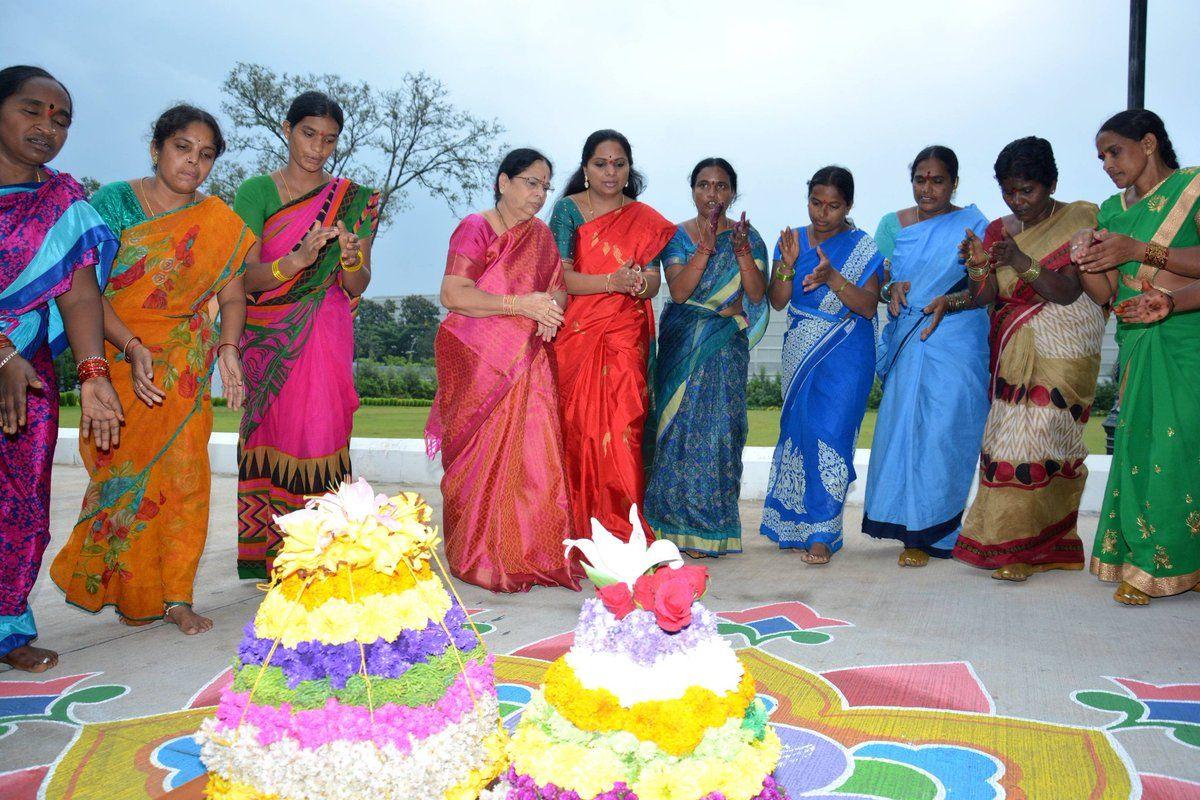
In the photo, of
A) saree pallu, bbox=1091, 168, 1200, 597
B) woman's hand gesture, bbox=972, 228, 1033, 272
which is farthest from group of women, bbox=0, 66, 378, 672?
saree pallu, bbox=1091, 168, 1200, 597

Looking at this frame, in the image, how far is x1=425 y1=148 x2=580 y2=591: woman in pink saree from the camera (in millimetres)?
4348

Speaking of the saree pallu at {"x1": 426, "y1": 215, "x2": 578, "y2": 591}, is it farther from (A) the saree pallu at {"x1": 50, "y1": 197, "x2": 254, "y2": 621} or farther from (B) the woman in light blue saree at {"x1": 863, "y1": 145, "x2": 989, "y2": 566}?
(B) the woman in light blue saree at {"x1": 863, "y1": 145, "x2": 989, "y2": 566}

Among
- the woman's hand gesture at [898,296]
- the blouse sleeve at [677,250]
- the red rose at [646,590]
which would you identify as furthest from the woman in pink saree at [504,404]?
the red rose at [646,590]

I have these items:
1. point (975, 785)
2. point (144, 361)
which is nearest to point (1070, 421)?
point (975, 785)

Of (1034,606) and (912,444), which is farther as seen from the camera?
(912,444)

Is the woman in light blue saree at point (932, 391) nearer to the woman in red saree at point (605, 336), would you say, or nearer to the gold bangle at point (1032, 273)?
the gold bangle at point (1032, 273)

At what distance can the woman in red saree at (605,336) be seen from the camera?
4781mm

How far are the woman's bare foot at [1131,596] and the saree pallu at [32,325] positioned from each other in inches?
167

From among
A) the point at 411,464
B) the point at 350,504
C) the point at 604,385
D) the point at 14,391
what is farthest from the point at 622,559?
the point at 411,464

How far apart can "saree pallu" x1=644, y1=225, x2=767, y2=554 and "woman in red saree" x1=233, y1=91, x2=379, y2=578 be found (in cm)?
175

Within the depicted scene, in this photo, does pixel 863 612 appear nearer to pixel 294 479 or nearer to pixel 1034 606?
pixel 1034 606

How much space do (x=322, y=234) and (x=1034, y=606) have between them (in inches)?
137

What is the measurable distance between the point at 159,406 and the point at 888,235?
12.8 ft

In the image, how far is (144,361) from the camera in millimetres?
3389
